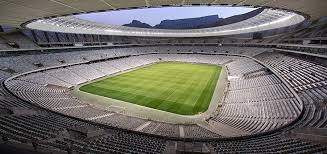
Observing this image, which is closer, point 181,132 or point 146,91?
point 181,132

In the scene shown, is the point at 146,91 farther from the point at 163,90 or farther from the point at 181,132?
the point at 181,132

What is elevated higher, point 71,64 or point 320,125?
point 320,125

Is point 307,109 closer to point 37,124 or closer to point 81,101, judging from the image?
point 37,124

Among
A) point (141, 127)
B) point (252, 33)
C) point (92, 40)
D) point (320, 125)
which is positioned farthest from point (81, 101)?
point (252, 33)

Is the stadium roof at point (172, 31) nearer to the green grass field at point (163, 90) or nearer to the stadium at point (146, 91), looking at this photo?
the stadium at point (146, 91)

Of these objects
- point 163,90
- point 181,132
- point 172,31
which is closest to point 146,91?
point 163,90
